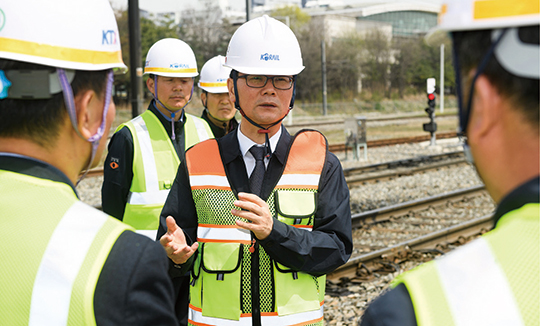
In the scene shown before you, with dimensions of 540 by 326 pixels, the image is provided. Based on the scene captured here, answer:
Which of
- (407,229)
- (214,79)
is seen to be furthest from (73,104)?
(407,229)

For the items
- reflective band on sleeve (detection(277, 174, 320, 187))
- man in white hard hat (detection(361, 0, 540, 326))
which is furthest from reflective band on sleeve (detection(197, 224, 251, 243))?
man in white hard hat (detection(361, 0, 540, 326))

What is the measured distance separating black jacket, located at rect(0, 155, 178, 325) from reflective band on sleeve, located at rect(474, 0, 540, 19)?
42.0 inches

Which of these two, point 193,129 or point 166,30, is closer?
point 193,129

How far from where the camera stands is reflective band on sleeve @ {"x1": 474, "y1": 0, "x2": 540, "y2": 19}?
1174 millimetres

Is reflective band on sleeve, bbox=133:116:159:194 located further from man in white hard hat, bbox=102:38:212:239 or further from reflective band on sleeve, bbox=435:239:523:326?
reflective band on sleeve, bbox=435:239:523:326

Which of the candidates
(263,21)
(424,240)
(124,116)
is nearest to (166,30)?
(124,116)

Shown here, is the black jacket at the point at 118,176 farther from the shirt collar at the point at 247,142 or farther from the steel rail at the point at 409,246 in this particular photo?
the steel rail at the point at 409,246

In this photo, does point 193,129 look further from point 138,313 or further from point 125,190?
point 138,313

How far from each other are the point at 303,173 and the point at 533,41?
6.37 feet

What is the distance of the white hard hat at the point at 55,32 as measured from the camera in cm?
159

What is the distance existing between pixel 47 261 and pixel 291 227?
5.08 ft

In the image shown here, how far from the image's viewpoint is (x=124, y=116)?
37.8m

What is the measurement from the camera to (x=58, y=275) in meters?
1.46

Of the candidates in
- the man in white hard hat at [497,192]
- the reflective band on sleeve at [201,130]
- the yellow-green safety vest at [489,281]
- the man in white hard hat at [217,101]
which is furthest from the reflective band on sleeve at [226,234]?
the man in white hard hat at [217,101]
